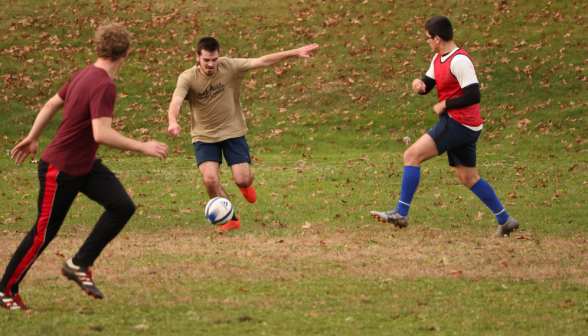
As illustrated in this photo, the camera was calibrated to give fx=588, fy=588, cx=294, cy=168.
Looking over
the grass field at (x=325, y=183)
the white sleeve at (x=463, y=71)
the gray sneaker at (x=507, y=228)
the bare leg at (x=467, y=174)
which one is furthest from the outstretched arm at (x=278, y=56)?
the gray sneaker at (x=507, y=228)

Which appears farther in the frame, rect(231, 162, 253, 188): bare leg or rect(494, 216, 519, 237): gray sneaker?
rect(231, 162, 253, 188): bare leg

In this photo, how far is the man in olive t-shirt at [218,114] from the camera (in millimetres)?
7434

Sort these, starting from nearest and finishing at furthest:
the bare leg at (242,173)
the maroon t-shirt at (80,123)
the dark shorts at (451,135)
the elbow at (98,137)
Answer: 1. the elbow at (98,137)
2. the maroon t-shirt at (80,123)
3. the dark shorts at (451,135)
4. the bare leg at (242,173)

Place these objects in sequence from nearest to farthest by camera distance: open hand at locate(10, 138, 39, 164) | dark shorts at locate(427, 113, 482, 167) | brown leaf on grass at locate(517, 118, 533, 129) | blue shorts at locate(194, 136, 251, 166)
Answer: open hand at locate(10, 138, 39, 164) → dark shorts at locate(427, 113, 482, 167) → blue shorts at locate(194, 136, 251, 166) → brown leaf on grass at locate(517, 118, 533, 129)

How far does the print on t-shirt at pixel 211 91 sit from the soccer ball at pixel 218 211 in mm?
1330

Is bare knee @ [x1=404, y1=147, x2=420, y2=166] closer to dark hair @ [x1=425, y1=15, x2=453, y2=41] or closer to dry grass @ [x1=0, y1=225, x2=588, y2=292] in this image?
dry grass @ [x1=0, y1=225, x2=588, y2=292]

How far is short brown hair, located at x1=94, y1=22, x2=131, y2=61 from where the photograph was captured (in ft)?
13.8

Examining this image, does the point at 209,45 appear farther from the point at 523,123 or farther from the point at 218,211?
the point at 523,123

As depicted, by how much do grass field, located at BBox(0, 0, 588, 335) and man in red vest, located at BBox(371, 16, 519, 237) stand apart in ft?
1.40

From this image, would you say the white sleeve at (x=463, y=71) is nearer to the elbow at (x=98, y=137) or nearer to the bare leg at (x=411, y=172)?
the bare leg at (x=411, y=172)

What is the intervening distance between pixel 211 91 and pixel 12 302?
394 cm

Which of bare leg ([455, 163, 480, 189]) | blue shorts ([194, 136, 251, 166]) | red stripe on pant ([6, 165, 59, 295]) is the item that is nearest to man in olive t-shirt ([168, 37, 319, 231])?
blue shorts ([194, 136, 251, 166])

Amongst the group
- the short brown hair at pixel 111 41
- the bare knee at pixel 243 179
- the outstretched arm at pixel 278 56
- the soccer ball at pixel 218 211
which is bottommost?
the soccer ball at pixel 218 211

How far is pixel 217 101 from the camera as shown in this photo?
7539 millimetres
